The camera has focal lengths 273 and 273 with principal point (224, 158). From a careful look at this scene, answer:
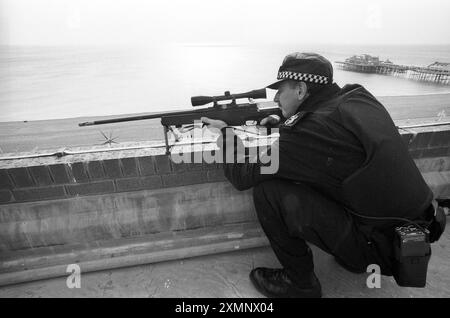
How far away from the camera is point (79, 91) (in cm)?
5306

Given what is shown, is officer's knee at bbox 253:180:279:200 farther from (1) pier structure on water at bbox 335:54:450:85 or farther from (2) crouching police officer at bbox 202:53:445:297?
(1) pier structure on water at bbox 335:54:450:85

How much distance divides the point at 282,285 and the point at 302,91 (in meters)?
1.66

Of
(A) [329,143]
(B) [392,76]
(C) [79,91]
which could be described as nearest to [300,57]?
(A) [329,143]

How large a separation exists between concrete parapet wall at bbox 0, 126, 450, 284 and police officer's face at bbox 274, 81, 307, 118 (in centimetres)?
89

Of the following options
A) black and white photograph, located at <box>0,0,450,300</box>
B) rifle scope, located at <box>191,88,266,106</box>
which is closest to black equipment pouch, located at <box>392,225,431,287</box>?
black and white photograph, located at <box>0,0,450,300</box>

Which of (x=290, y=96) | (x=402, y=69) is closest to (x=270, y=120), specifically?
(x=290, y=96)

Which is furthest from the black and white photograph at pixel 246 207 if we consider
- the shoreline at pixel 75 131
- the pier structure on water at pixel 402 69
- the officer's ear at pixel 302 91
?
the pier structure on water at pixel 402 69

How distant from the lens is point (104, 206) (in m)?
2.69

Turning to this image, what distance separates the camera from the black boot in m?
2.31

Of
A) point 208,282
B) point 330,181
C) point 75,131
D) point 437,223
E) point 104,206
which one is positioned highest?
point 330,181

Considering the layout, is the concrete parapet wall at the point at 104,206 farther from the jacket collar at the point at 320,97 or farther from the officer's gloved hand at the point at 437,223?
the officer's gloved hand at the point at 437,223

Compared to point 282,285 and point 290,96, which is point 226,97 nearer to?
point 290,96

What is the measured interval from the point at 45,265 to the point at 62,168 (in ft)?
3.26

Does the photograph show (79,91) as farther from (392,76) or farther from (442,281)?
(392,76)
